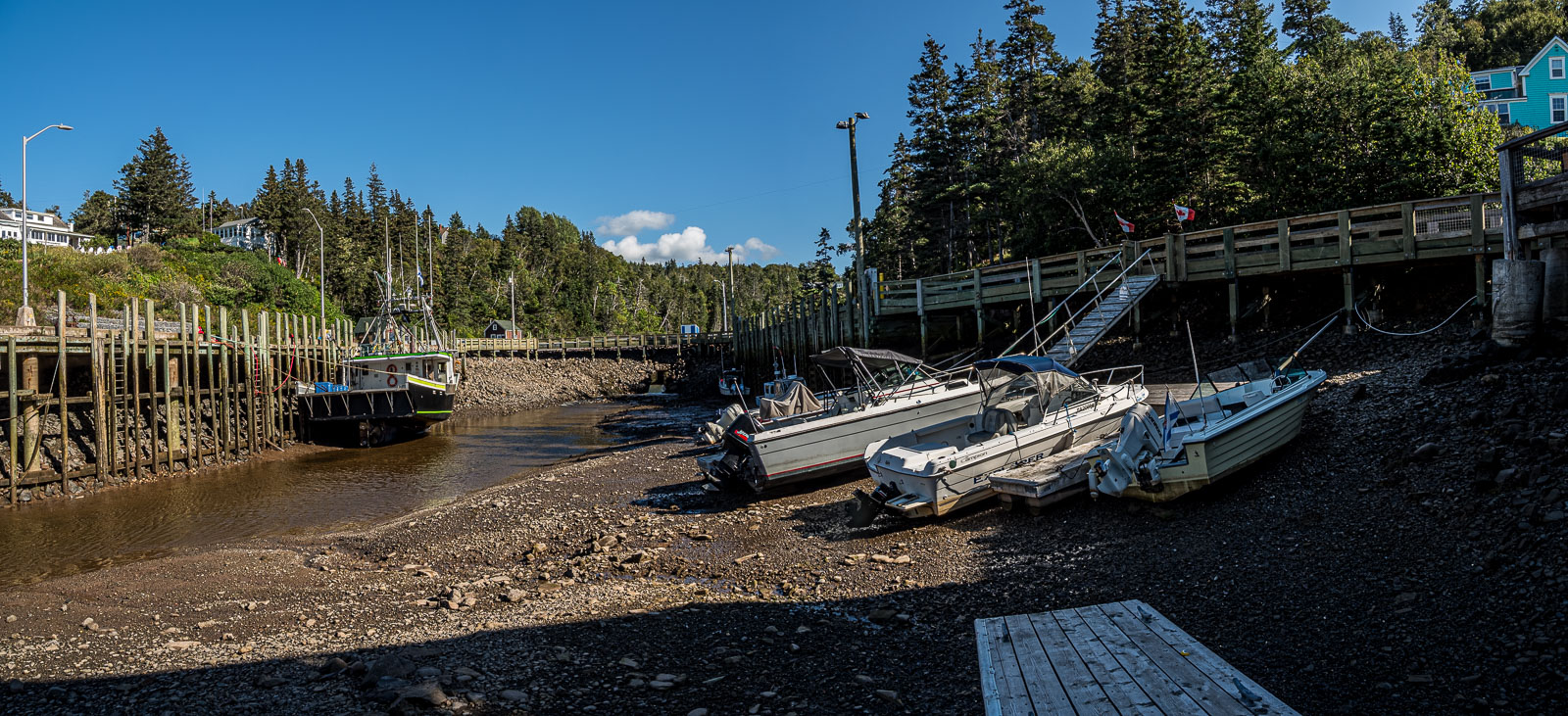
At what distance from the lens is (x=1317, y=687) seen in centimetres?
482

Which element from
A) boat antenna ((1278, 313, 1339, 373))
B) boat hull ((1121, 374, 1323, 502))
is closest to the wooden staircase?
boat antenna ((1278, 313, 1339, 373))

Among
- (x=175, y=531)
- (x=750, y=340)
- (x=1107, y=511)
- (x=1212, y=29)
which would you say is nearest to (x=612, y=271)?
(x=750, y=340)

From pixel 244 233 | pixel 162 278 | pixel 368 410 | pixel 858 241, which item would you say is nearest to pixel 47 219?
pixel 244 233

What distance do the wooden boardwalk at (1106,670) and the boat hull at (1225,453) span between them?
4548 mm

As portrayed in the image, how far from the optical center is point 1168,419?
959cm

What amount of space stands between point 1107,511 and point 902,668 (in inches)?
179

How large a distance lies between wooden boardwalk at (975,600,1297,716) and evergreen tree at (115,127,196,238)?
283 feet

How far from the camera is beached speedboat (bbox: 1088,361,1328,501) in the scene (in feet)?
29.1

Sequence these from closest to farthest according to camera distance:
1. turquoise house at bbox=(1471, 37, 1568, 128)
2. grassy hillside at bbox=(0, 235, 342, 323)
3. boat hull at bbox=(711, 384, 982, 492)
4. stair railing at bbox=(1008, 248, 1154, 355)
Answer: boat hull at bbox=(711, 384, 982, 492), stair railing at bbox=(1008, 248, 1154, 355), grassy hillside at bbox=(0, 235, 342, 323), turquoise house at bbox=(1471, 37, 1568, 128)

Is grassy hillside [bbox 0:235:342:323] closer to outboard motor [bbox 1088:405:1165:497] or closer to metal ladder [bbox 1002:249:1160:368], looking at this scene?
metal ladder [bbox 1002:249:1160:368]

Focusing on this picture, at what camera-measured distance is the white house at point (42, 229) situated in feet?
255

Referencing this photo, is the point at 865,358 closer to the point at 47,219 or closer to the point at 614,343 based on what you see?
the point at 614,343

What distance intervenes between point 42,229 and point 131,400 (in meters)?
85.5

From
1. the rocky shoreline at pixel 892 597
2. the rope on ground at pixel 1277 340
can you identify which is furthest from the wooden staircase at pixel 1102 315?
the rocky shoreline at pixel 892 597
